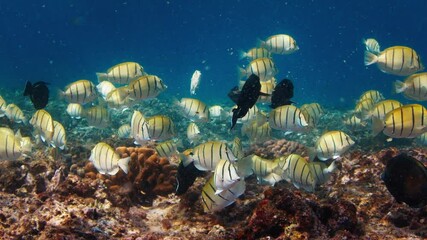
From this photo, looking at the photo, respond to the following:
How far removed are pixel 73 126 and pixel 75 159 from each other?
22.8 ft

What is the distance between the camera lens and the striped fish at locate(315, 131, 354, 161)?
5.85m

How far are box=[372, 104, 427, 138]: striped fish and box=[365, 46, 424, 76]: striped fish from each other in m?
2.12

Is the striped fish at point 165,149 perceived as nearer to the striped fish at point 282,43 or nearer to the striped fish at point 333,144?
the striped fish at point 333,144

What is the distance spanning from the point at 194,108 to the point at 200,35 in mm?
96339

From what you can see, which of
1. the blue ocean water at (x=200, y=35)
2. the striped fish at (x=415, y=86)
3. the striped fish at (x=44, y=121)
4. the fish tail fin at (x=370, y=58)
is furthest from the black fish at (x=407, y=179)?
the blue ocean water at (x=200, y=35)

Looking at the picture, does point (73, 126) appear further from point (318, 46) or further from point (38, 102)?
point (318, 46)

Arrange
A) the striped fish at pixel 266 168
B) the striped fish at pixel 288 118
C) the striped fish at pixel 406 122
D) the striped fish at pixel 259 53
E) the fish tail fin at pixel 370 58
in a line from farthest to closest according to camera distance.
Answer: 1. the striped fish at pixel 259 53
2. the fish tail fin at pixel 370 58
3. the striped fish at pixel 266 168
4. the striped fish at pixel 288 118
5. the striped fish at pixel 406 122

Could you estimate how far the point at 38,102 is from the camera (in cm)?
→ 643

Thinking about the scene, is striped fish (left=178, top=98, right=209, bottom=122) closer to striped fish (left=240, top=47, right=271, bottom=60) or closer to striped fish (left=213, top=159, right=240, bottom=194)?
striped fish (left=240, top=47, right=271, bottom=60)

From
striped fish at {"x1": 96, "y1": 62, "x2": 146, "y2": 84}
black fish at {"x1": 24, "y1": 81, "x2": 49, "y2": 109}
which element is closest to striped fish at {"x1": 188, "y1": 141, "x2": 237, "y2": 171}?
striped fish at {"x1": 96, "y1": 62, "x2": 146, "y2": 84}

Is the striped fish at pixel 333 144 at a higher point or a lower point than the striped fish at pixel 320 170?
higher

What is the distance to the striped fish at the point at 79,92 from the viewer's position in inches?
274

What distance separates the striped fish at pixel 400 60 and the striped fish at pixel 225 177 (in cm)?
424

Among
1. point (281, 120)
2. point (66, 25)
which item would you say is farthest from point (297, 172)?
point (66, 25)
